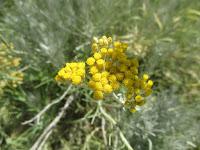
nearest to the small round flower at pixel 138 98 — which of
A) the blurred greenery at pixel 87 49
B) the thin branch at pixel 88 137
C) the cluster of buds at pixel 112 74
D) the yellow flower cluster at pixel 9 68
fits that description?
the cluster of buds at pixel 112 74

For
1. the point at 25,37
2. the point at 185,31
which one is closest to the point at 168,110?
the point at 185,31

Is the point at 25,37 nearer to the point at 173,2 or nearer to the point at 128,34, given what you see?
the point at 128,34

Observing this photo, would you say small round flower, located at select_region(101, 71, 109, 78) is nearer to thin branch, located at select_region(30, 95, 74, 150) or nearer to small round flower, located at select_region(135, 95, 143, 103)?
small round flower, located at select_region(135, 95, 143, 103)

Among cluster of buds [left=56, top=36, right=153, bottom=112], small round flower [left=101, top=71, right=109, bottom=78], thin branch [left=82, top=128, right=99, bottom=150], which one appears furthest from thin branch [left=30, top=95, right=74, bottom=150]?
small round flower [left=101, top=71, right=109, bottom=78]

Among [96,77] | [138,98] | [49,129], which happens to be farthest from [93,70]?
[49,129]

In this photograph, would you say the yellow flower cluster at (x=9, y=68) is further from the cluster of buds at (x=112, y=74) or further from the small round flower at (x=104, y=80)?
the small round flower at (x=104, y=80)

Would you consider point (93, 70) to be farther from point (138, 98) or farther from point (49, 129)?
point (49, 129)
